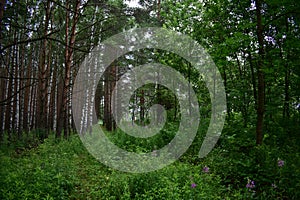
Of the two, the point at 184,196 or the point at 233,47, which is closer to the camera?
the point at 184,196

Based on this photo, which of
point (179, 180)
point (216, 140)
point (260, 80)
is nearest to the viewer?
point (179, 180)

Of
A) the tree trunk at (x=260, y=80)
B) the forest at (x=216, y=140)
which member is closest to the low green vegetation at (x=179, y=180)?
the forest at (x=216, y=140)

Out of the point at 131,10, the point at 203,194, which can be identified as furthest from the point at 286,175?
the point at 131,10

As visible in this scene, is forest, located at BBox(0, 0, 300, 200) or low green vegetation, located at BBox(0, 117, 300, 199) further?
forest, located at BBox(0, 0, 300, 200)

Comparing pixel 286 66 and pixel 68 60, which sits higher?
pixel 68 60

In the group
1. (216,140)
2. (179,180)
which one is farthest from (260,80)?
(216,140)

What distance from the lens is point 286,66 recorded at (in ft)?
21.5

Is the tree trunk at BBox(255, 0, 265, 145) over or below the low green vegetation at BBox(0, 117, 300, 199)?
over

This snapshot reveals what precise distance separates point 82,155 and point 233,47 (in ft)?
22.1

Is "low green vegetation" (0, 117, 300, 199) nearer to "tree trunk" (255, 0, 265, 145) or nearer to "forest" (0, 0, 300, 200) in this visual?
"forest" (0, 0, 300, 200)

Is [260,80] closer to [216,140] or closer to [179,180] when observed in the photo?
[179,180]

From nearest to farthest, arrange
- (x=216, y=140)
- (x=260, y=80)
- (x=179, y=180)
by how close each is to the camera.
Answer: (x=179, y=180) < (x=260, y=80) < (x=216, y=140)

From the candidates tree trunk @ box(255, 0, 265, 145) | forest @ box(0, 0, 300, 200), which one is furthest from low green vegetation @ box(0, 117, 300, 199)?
tree trunk @ box(255, 0, 265, 145)

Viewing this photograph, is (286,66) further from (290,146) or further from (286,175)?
(286,175)
